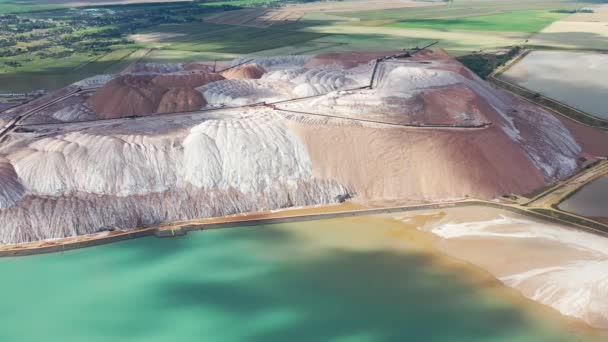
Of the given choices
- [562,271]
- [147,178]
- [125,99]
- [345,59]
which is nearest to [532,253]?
[562,271]

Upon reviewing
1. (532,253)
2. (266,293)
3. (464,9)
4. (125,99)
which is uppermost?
(464,9)

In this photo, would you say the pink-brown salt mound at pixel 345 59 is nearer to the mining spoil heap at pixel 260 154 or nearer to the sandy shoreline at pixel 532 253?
the mining spoil heap at pixel 260 154

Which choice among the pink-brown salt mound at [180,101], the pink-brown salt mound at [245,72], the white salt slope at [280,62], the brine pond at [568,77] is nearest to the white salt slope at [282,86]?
the pink-brown salt mound at [180,101]

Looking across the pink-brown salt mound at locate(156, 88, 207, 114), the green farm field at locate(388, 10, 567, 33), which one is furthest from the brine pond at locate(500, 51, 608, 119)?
the pink-brown salt mound at locate(156, 88, 207, 114)

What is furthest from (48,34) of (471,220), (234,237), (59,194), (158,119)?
(471,220)

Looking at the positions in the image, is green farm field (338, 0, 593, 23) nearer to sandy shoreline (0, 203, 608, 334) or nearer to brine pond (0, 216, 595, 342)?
sandy shoreline (0, 203, 608, 334)

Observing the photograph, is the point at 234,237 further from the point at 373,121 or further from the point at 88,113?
the point at 88,113

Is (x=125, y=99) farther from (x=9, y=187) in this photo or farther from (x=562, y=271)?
(x=562, y=271)

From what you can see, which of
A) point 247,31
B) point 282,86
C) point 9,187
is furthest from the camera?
point 247,31
